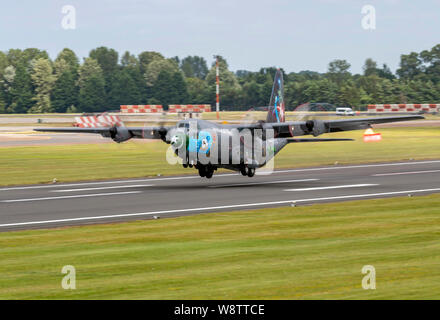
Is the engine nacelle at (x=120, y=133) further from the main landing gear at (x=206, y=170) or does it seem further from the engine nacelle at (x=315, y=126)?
the engine nacelle at (x=315, y=126)

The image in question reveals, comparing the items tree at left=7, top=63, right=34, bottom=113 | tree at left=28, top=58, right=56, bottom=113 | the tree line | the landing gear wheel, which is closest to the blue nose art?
the landing gear wheel

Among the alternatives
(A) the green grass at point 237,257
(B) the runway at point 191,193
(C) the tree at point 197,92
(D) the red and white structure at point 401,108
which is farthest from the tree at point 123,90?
(A) the green grass at point 237,257

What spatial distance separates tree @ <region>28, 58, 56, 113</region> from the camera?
6280 inches

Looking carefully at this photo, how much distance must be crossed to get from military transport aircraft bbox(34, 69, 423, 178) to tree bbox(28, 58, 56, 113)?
12605 centimetres

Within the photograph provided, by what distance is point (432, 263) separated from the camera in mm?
15695

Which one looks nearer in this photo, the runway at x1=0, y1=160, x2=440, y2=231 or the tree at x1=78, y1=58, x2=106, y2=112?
the runway at x1=0, y1=160, x2=440, y2=231

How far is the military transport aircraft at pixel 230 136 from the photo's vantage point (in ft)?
107

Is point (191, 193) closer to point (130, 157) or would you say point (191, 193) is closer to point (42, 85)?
point (130, 157)

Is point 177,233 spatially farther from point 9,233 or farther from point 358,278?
point 358,278

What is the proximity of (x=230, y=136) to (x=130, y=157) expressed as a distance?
22.0 metres

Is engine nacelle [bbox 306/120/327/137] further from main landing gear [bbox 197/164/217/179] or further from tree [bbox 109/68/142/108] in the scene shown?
tree [bbox 109/68/142/108]

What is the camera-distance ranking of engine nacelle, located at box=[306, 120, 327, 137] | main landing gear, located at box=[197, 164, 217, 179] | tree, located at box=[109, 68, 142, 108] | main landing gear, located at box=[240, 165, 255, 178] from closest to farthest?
engine nacelle, located at box=[306, 120, 327, 137], main landing gear, located at box=[197, 164, 217, 179], main landing gear, located at box=[240, 165, 255, 178], tree, located at box=[109, 68, 142, 108]

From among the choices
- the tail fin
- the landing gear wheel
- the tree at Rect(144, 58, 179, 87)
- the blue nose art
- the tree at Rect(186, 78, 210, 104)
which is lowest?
the landing gear wheel

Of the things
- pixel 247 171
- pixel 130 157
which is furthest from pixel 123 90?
pixel 247 171
